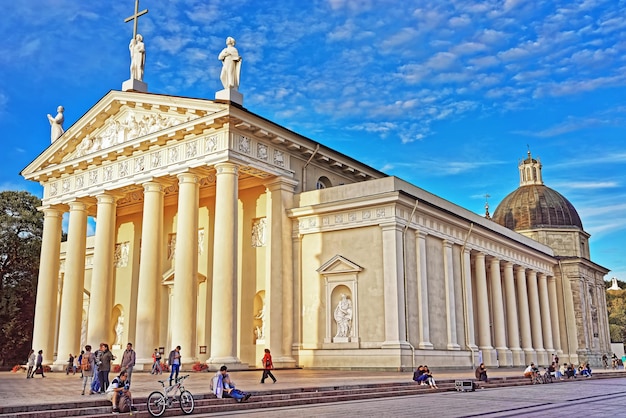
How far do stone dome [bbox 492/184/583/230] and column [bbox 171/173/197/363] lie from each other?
3693cm

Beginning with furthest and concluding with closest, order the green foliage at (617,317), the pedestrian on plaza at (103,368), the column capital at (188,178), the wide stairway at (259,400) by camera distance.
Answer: the green foliage at (617,317) < the column capital at (188,178) < the pedestrian on plaza at (103,368) < the wide stairway at (259,400)

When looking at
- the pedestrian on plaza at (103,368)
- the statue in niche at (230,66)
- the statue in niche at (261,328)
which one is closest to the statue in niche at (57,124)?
the statue in niche at (230,66)

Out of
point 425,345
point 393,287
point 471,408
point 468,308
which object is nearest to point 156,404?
point 471,408

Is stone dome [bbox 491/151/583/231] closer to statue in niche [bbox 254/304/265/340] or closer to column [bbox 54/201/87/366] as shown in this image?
statue in niche [bbox 254/304/265/340]

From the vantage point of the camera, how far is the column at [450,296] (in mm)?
29656

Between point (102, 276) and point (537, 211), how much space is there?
39931mm

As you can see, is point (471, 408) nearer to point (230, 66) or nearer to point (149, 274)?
point (149, 274)

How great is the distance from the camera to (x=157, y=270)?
28.3 meters

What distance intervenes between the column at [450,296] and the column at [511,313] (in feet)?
29.3

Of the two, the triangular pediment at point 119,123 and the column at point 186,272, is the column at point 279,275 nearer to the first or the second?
the column at point 186,272

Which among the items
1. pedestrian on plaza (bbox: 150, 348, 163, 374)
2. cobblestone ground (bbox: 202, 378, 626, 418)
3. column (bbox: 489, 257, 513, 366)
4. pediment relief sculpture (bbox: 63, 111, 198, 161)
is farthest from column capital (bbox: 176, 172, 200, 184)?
column (bbox: 489, 257, 513, 366)

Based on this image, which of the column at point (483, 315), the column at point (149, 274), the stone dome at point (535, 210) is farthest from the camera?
the stone dome at point (535, 210)

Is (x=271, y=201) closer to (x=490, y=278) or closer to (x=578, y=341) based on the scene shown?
(x=490, y=278)

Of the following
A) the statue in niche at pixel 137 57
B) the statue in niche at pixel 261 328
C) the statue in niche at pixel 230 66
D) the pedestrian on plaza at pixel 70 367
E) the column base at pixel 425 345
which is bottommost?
the pedestrian on plaza at pixel 70 367
